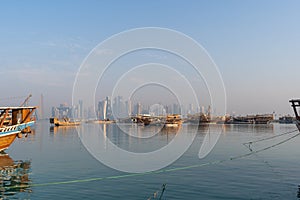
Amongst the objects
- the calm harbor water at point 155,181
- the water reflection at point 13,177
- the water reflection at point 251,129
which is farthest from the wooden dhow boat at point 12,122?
the water reflection at point 251,129

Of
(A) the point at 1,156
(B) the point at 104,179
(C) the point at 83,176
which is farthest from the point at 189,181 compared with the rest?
(A) the point at 1,156

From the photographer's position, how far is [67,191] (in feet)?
66.3

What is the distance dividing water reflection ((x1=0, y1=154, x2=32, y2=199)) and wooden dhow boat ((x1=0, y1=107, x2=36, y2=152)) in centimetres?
378

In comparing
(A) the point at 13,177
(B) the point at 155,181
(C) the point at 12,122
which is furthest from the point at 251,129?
(A) the point at 13,177

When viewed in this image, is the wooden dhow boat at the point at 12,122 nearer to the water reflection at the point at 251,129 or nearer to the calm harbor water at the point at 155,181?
the calm harbor water at the point at 155,181

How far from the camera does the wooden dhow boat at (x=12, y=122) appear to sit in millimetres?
38406

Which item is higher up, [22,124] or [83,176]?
[22,124]

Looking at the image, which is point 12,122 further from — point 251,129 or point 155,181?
point 251,129

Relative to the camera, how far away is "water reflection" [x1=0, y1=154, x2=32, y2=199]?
20.8 meters

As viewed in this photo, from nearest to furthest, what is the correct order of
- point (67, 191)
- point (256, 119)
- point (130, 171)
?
point (67, 191) < point (130, 171) < point (256, 119)

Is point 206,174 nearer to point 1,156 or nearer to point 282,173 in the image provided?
point 282,173

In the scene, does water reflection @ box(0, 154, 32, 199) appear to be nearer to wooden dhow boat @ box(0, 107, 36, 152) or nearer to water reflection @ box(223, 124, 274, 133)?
wooden dhow boat @ box(0, 107, 36, 152)

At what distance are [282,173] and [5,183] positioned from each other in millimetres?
23069

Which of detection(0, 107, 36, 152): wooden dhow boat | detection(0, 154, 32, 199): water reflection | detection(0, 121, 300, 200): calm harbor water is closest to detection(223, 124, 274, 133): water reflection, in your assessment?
detection(0, 121, 300, 200): calm harbor water
